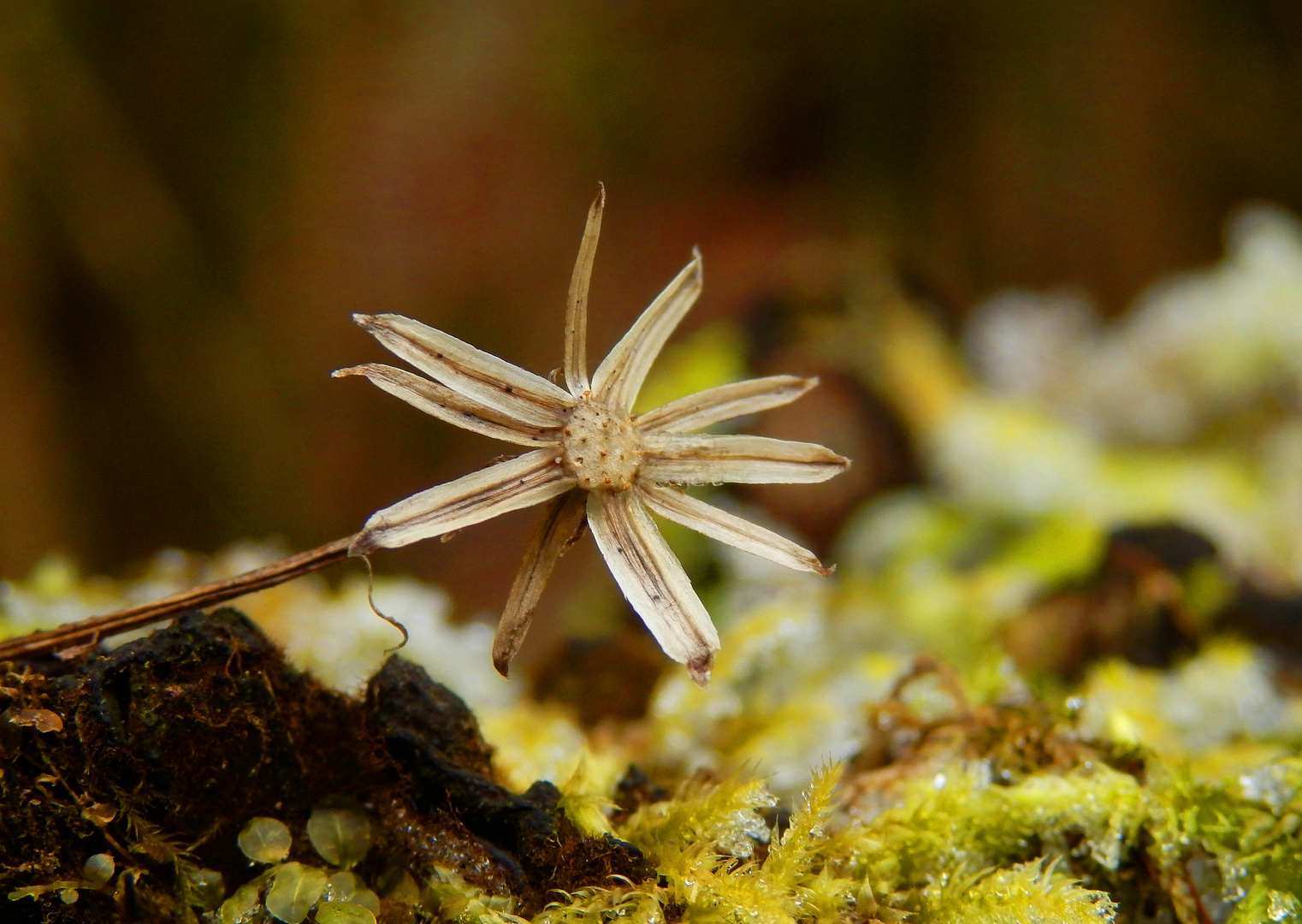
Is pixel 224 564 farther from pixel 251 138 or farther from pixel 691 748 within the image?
pixel 251 138

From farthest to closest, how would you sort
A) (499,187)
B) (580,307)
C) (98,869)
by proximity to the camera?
(499,187) < (580,307) < (98,869)

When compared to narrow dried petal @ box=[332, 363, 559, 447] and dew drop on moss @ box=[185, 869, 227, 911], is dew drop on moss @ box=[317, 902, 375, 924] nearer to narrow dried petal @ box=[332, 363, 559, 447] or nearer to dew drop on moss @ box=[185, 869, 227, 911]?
dew drop on moss @ box=[185, 869, 227, 911]

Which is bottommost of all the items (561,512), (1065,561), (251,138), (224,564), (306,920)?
(306,920)

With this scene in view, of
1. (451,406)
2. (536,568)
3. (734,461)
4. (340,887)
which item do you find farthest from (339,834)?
(734,461)

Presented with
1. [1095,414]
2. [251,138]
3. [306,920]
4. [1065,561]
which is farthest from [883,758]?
[251,138]

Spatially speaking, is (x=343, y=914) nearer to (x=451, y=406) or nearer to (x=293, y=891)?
(x=293, y=891)

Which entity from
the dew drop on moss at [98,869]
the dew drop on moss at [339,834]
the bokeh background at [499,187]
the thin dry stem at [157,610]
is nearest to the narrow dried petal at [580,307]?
the thin dry stem at [157,610]

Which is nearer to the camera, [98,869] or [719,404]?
[98,869]
